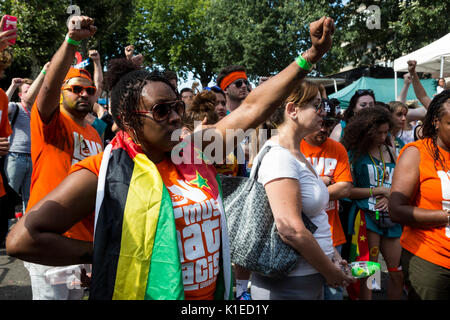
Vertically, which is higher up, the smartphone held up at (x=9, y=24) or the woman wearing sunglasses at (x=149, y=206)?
the smartphone held up at (x=9, y=24)

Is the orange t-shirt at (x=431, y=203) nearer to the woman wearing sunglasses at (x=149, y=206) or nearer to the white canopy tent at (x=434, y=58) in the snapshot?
the woman wearing sunglasses at (x=149, y=206)

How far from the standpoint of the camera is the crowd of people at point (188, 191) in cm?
140

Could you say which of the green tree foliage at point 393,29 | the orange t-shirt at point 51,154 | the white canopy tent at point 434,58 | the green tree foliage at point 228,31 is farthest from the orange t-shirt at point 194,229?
the green tree foliage at point 393,29

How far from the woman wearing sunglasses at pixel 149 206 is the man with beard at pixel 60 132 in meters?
0.45

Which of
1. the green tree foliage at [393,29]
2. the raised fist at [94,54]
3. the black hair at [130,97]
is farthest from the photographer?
the green tree foliage at [393,29]

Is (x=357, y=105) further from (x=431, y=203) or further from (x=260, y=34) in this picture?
(x=260, y=34)

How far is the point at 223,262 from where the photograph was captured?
65.9 inches

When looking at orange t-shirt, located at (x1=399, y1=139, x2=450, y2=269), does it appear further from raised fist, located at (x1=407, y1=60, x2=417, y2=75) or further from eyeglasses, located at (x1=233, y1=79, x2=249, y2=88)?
eyeglasses, located at (x1=233, y1=79, x2=249, y2=88)

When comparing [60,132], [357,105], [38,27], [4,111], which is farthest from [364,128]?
[38,27]

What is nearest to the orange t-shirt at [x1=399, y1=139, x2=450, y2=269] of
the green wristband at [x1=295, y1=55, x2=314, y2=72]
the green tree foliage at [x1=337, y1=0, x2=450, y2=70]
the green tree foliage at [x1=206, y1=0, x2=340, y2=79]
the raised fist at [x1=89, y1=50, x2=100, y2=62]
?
the green wristband at [x1=295, y1=55, x2=314, y2=72]

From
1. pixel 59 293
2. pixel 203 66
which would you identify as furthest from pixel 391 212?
pixel 203 66

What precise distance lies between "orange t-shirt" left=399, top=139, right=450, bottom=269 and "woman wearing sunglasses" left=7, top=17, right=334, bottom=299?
132 cm

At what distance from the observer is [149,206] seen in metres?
1.42

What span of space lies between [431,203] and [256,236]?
4.12ft
